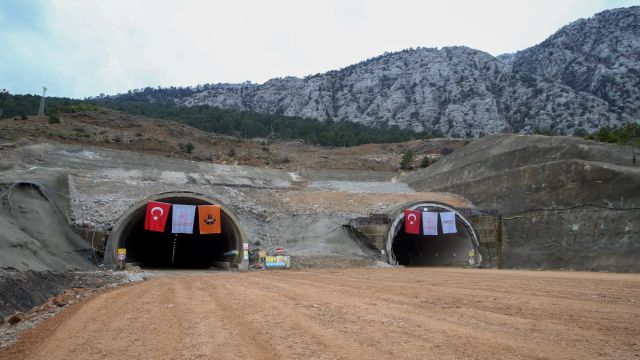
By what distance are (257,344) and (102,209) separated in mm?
25464

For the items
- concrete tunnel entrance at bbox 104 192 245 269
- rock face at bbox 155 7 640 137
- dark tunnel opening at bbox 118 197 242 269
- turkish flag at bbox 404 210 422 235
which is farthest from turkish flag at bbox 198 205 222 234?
rock face at bbox 155 7 640 137

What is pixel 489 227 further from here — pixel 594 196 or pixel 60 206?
pixel 60 206

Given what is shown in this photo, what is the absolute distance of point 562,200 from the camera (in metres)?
30.6

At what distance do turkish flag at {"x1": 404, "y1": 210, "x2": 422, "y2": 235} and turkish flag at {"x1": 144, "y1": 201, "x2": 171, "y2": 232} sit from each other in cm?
1594

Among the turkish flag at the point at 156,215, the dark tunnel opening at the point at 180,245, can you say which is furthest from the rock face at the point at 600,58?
the turkish flag at the point at 156,215

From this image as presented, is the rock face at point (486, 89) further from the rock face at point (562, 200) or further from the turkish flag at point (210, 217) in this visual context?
the turkish flag at point (210, 217)

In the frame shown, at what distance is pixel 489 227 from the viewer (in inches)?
1312

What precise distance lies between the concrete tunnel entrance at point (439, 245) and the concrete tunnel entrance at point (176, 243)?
35.5 feet

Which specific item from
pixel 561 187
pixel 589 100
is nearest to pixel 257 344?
pixel 561 187

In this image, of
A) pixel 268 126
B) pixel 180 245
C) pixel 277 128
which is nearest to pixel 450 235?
pixel 180 245

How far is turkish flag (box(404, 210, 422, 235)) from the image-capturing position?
3154cm

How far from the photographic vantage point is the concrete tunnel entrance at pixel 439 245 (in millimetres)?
31531

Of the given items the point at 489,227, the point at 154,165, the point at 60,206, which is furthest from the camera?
the point at 154,165

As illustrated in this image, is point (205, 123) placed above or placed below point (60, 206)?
above
